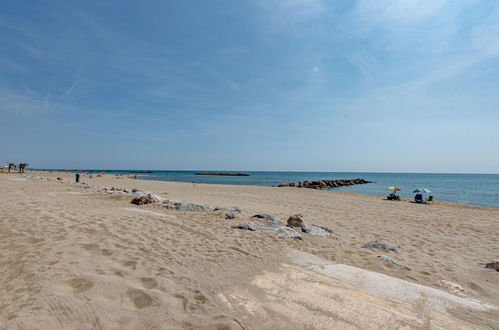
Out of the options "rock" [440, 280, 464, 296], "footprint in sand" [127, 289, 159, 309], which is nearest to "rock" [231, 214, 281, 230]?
"footprint in sand" [127, 289, 159, 309]

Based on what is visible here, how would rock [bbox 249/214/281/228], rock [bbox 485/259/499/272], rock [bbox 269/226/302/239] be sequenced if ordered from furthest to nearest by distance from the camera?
rock [bbox 249/214/281/228] < rock [bbox 269/226/302/239] < rock [bbox 485/259/499/272]

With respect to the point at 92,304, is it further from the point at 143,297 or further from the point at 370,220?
the point at 370,220

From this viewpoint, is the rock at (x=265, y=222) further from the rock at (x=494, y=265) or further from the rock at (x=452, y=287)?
the rock at (x=494, y=265)

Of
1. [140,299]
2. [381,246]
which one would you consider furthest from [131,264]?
[381,246]

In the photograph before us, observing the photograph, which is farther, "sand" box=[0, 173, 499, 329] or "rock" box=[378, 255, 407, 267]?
"rock" box=[378, 255, 407, 267]

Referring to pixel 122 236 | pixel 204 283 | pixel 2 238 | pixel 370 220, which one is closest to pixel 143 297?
pixel 204 283

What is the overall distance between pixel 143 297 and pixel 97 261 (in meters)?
1.58

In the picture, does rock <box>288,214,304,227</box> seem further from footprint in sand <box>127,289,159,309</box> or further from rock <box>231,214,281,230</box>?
footprint in sand <box>127,289,159,309</box>

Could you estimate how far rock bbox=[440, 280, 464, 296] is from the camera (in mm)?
4291

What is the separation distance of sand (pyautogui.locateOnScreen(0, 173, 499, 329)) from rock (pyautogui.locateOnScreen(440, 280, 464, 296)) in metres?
0.11

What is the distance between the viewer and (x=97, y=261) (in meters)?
4.16

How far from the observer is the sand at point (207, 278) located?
113 inches

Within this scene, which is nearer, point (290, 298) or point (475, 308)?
point (290, 298)

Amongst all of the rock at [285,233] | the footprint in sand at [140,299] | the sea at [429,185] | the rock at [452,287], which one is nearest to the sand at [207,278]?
the footprint in sand at [140,299]
